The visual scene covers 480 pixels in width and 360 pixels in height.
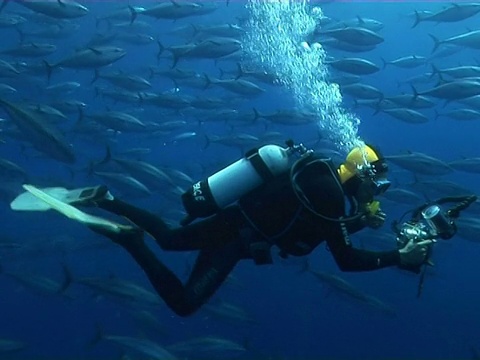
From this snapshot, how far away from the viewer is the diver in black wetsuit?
3758 millimetres

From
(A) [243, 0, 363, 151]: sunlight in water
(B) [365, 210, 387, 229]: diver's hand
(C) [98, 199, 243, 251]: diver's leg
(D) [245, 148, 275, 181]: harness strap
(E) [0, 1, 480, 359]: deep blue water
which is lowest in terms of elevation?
(E) [0, 1, 480, 359]: deep blue water

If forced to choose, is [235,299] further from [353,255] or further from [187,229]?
[353,255]

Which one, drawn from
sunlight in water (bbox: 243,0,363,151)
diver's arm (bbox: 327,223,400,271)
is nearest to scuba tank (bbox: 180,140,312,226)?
diver's arm (bbox: 327,223,400,271)

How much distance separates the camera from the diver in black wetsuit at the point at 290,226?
3758 mm

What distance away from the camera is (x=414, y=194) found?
30.7 ft

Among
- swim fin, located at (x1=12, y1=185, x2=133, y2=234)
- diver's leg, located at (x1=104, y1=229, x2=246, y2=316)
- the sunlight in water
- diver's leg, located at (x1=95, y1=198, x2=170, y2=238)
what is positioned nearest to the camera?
swim fin, located at (x1=12, y1=185, x2=133, y2=234)

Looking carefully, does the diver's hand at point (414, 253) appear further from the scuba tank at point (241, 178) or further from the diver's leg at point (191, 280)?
the diver's leg at point (191, 280)

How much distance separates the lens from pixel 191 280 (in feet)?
14.0

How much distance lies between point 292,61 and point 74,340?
6562mm

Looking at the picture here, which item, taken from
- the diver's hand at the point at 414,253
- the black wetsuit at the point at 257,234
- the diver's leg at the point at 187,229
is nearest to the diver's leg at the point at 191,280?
the black wetsuit at the point at 257,234

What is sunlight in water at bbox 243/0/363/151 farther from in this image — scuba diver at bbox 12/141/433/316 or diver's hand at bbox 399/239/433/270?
diver's hand at bbox 399/239/433/270

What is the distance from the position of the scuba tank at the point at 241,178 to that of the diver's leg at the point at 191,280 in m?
0.38

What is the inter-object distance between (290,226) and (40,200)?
4.70ft

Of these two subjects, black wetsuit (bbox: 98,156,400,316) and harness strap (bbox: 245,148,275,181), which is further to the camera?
harness strap (bbox: 245,148,275,181)
